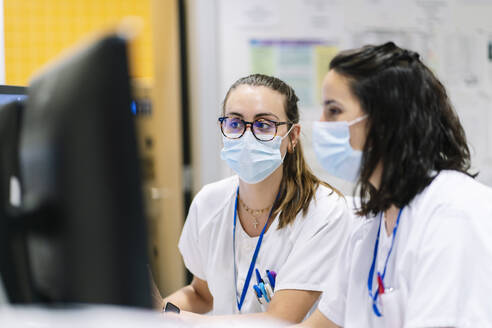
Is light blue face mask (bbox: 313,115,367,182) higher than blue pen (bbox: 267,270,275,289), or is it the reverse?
light blue face mask (bbox: 313,115,367,182)

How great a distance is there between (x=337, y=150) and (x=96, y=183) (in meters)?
0.94

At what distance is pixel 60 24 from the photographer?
3150mm

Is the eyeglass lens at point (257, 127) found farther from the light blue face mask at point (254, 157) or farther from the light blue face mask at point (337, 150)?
the light blue face mask at point (337, 150)

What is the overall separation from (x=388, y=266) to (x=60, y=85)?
35.6 inches

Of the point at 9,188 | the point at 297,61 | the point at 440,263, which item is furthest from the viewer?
the point at 297,61

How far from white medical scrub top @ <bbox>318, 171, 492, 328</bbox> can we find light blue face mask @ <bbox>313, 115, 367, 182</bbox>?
20 cm

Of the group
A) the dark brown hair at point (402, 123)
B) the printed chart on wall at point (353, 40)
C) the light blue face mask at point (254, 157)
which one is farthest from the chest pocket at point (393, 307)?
the printed chart on wall at point (353, 40)

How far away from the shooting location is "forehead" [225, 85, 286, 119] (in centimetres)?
148

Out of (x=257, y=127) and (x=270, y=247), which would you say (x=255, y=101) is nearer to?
(x=257, y=127)

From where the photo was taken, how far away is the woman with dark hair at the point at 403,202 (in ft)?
3.14

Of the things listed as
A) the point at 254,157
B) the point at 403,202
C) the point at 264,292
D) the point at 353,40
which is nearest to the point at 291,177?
the point at 254,157

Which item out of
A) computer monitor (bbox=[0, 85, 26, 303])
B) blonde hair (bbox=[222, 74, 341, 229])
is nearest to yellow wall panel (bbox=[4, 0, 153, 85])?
blonde hair (bbox=[222, 74, 341, 229])

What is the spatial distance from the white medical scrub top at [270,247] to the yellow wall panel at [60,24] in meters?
1.66

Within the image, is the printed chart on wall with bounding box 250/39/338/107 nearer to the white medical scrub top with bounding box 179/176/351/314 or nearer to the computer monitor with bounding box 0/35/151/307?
the white medical scrub top with bounding box 179/176/351/314
